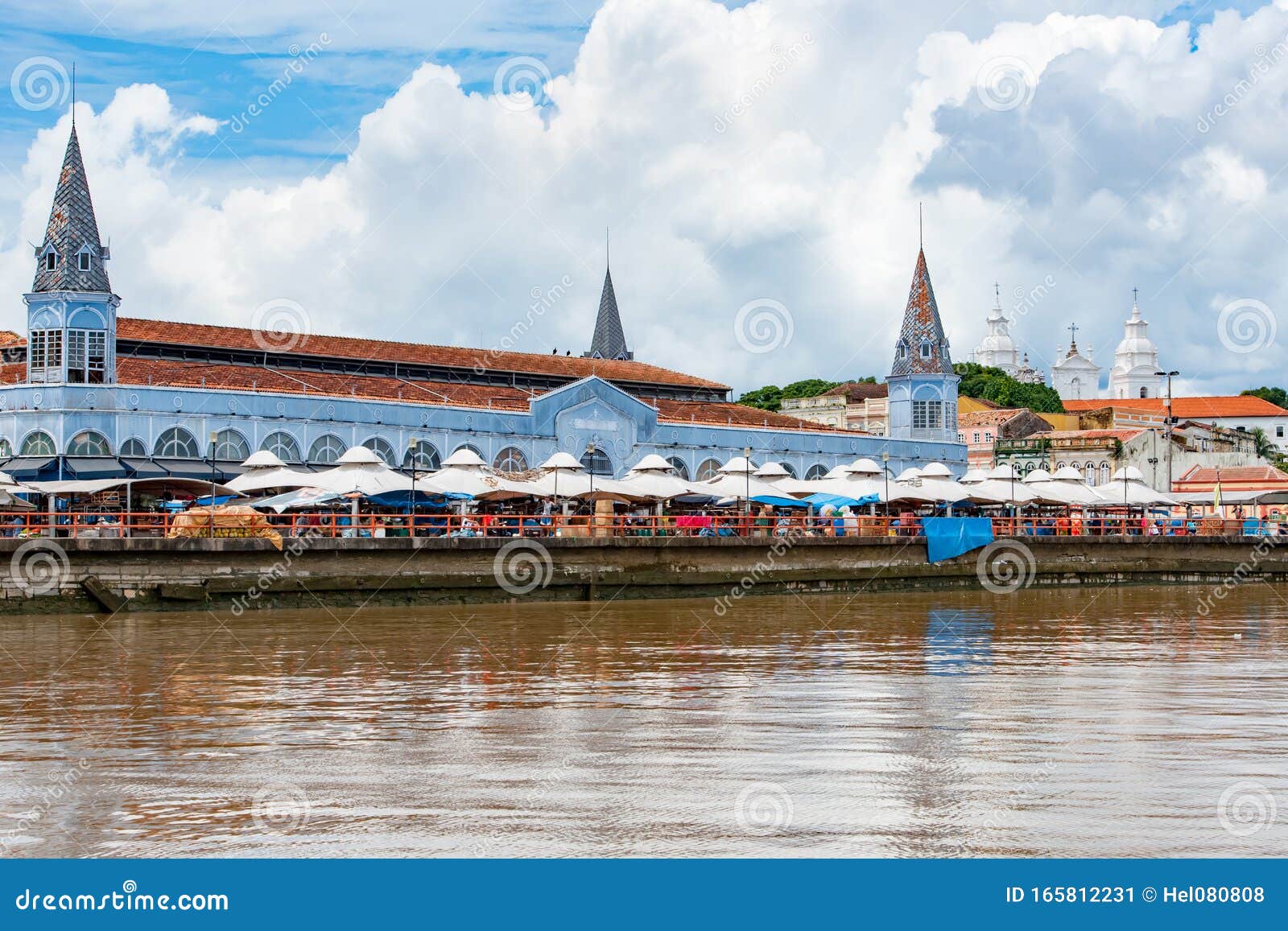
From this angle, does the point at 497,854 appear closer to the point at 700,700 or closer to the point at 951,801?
the point at 951,801

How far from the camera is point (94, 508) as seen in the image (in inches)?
1651

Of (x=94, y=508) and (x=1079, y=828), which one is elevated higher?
(x=94, y=508)

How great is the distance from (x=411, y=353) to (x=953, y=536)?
75.7 feet

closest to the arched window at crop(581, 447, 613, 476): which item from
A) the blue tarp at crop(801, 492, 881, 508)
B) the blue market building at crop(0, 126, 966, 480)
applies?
the blue market building at crop(0, 126, 966, 480)

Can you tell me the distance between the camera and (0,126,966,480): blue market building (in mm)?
44156

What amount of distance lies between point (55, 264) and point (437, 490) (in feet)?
50.3

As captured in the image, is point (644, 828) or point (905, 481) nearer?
point (644, 828)

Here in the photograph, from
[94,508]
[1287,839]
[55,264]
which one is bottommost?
[1287,839]

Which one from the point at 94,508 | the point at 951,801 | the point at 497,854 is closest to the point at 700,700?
the point at 951,801

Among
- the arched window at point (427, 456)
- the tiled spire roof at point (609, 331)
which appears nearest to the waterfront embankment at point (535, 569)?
the arched window at point (427, 456)

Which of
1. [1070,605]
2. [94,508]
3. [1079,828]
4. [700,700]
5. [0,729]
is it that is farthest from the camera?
[94,508]

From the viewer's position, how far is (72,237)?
45.6 meters

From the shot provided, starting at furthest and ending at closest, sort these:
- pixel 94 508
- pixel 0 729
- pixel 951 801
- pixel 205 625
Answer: pixel 94 508 → pixel 205 625 → pixel 0 729 → pixel 951 801

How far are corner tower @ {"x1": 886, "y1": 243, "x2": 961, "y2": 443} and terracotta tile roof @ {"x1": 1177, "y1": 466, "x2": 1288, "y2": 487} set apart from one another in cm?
2600
